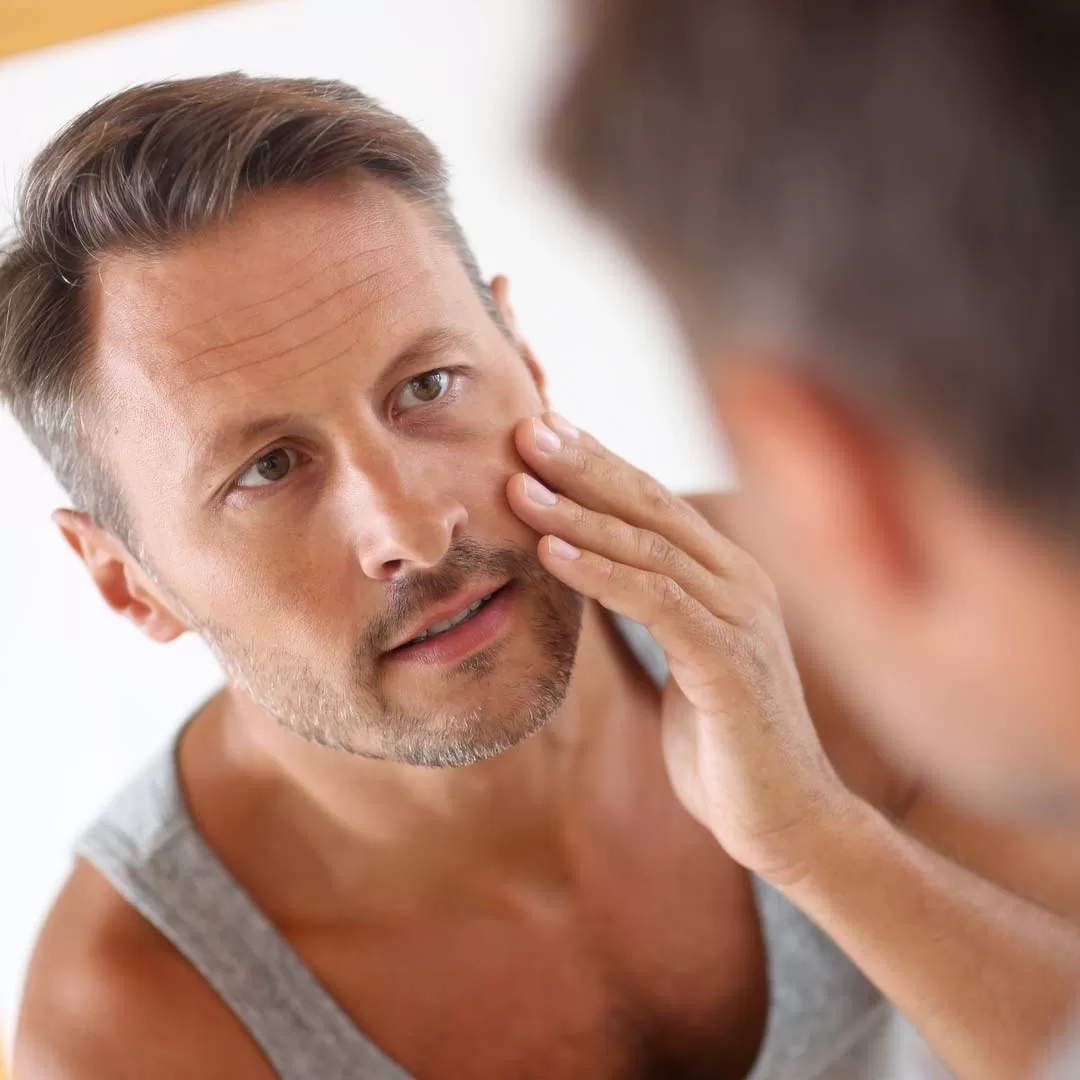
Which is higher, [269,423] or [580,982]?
[269,423]

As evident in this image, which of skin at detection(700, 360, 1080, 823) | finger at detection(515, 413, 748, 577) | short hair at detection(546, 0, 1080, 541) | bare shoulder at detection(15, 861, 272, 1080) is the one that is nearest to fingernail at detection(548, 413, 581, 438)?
finger at detection(515, 413, 748, 577)

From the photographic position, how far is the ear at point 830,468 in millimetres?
343

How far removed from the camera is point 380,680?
581 mm

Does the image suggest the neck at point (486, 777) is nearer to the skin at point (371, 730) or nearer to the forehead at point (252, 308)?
the skin at point (371, 730)

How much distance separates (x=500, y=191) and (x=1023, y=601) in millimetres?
369

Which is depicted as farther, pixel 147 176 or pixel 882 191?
pixel 147 176

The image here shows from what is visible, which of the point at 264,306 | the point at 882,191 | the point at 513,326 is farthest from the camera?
the point at 513,326

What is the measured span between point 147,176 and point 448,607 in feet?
0.85

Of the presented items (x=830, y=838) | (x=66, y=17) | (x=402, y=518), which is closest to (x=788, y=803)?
(x=830, y=838)

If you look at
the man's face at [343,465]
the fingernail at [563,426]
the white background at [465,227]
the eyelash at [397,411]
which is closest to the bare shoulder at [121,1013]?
the white background at [465,227]

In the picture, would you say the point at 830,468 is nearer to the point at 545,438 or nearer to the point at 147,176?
the point at 545,438

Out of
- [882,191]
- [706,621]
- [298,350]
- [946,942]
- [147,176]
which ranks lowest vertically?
[946,942]

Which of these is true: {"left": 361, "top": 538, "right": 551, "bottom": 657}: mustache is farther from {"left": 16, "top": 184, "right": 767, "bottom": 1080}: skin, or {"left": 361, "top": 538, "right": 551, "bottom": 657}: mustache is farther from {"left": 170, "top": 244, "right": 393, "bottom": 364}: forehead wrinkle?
{"left": 170, "top": 244, "right": 393, "bottom": 364}: forehead wrinkle

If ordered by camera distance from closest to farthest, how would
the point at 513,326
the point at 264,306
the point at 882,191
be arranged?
the point at 882,191 < the point at 264,306 < the point at 513,326
